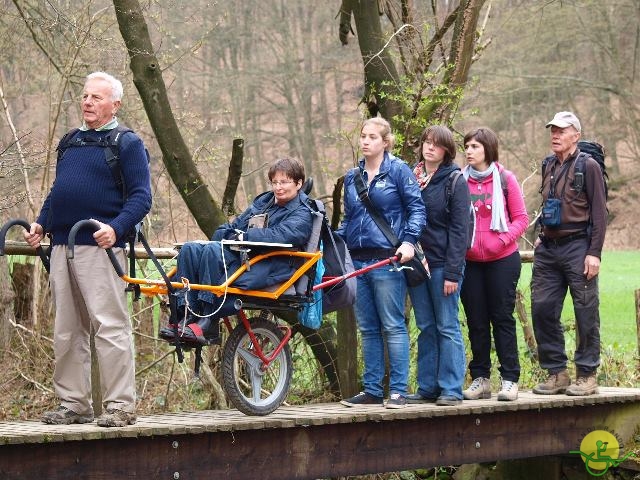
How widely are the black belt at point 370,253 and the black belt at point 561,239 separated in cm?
152

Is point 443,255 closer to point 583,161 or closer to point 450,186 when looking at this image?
point 450,186

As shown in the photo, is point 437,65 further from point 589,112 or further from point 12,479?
point 589,112

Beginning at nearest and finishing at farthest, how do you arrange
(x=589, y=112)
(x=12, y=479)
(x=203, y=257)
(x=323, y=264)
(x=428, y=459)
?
(x=12, y=479), (x=203, y=257), (x=323, y=264), (x=428, y=459), (x=589, y=112)

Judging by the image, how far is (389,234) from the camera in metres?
6.78

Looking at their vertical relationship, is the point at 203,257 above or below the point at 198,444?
above

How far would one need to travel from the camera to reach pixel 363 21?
9.59 meters

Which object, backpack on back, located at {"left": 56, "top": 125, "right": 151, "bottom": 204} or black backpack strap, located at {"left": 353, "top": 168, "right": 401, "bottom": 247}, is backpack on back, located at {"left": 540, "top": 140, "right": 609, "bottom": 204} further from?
backpack on back, located at {"left": 56, "top": 125, "right": 151, "bottom": 204}

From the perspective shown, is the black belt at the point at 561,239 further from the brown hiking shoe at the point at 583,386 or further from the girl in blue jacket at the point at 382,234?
the girl in blue jacket at the point at 382,234

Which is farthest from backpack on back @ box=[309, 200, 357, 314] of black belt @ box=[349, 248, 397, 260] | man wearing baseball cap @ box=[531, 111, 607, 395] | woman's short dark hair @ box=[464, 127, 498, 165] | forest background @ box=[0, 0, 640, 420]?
forest background @ box=[0, 0, 640, 420]

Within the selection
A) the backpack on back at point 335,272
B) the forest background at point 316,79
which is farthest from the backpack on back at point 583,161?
the forest background at point 316,79

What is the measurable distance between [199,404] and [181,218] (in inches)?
103

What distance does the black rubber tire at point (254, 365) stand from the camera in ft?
19.7

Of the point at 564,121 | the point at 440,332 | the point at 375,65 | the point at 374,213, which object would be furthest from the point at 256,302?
the point at 375,65

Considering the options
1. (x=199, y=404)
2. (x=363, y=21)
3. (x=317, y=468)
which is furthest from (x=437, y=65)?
(x=317, y=468)
